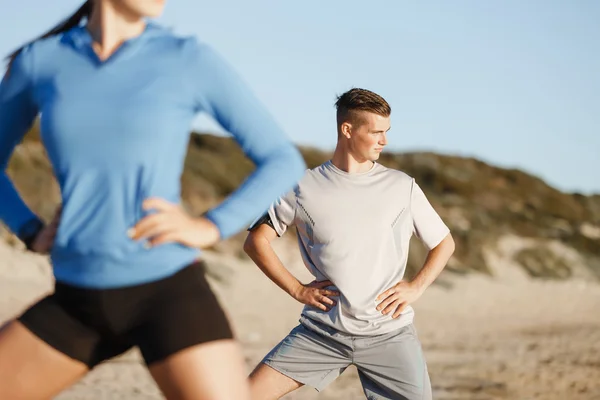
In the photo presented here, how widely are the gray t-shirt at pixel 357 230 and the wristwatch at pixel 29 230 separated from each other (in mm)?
1687

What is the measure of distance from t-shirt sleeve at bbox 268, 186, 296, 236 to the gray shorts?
0.42 metres

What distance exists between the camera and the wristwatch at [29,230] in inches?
104

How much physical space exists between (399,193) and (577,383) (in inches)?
275

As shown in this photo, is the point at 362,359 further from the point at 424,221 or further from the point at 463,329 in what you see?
the point at 463,329

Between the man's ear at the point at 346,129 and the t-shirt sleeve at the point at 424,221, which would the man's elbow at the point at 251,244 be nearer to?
the man's ear at the point at 346,129

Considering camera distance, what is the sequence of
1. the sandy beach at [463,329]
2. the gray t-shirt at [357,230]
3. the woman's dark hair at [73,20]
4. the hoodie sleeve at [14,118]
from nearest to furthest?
the hoodie sleeve at [14,118]
the woman's dark hair at [73,20]
the gray t-shirt at [357,230]
the sandy beach at [463,329]

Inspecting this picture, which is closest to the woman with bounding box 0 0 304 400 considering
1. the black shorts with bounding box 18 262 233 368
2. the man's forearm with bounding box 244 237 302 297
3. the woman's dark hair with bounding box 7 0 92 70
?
the black shorts with bounding box 18 262 233 368

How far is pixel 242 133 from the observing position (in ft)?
8.10

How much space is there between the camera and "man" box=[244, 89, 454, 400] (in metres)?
4.15

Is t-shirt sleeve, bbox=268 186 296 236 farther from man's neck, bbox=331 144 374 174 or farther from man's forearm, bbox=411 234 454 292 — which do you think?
man's forearm, bbox=411 234 454 292

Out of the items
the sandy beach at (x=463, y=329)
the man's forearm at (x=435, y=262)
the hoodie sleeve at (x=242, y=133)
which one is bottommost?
the sandy beach at (x=463, y=329)

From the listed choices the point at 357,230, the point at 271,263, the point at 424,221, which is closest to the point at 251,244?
the point at 271,263

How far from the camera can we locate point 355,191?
4.27 meters

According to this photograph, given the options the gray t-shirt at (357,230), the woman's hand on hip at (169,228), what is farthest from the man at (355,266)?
the woman's hand on hip at (169,228)
